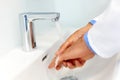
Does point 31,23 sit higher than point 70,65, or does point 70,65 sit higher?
point 31,23

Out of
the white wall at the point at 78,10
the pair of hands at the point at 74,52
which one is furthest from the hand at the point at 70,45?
the white wall at the point at 78,10

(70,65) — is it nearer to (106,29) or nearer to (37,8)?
(106,29)

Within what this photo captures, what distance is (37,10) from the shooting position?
40.8 inches

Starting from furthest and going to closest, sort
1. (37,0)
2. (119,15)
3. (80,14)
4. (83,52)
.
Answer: (80,14), (37,0), (83,52), (119,15)

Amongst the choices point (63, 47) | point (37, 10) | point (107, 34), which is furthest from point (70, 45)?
point (37, 10)

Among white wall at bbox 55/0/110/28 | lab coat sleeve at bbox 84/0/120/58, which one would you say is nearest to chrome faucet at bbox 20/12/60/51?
lab coat sleeve at bbox 84/0/120/58

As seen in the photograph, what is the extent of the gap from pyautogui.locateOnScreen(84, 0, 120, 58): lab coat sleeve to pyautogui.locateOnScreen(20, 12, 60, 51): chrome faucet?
180 millimetres

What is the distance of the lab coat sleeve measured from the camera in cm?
57

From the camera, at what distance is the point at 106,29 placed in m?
0.60

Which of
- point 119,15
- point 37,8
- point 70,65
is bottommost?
point 70,65

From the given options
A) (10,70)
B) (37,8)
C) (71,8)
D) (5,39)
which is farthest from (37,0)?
(10,70)

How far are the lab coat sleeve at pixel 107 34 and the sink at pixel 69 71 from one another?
16 cm

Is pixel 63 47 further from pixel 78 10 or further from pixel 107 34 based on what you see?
pixel 78 10

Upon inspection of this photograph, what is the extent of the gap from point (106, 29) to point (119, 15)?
5cm
